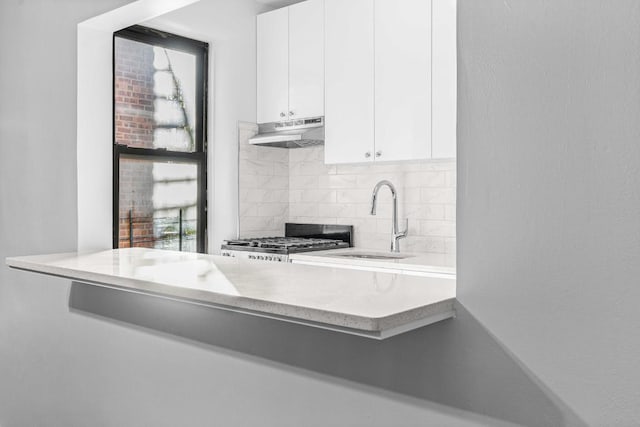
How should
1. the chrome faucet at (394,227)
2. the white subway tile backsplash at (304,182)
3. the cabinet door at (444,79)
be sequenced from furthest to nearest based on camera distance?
the white subway tile backsplash at (304,182), the chrome faucet at (394,227), the cabinet door at (444,79)

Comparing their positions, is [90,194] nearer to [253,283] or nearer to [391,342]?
[253,283]

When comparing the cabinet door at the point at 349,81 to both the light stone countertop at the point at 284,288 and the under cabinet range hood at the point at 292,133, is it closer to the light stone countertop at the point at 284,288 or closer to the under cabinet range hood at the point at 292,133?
the under cabinet range hood at the point at 292,133

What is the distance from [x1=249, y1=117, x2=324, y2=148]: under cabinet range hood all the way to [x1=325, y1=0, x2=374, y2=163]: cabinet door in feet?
0.31

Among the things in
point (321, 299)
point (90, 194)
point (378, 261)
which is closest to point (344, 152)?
point (378, 261)

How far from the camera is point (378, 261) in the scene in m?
3.18

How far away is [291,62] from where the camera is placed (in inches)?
158

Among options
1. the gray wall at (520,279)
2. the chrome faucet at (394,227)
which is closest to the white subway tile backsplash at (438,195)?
the chrome faucet at (394,227)

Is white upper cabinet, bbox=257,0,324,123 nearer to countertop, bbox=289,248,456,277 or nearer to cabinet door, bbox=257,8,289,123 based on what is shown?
cabinet door, bbox=257,8,289,123

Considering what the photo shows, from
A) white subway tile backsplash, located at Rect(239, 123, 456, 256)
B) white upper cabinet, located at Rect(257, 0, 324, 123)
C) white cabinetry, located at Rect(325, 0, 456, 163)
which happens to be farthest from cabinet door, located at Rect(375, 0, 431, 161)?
white upper cabinet, located at Rect(257, 0, 324, 123)

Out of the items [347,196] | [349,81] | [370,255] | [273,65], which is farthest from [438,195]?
[273,65]

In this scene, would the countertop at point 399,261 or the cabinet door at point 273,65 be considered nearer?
the countertop at point 399,261

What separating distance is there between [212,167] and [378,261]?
147cm

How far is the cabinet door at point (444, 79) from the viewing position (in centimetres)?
320

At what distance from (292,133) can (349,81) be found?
0.53 meters
